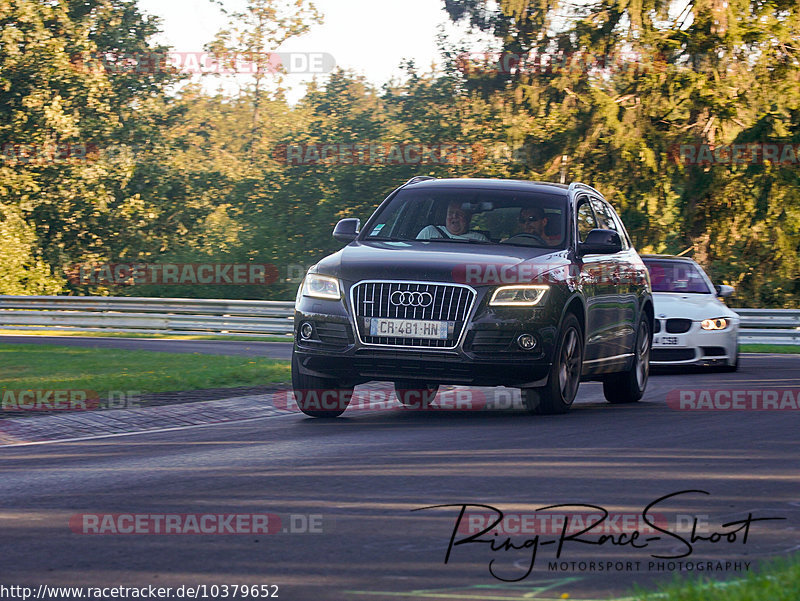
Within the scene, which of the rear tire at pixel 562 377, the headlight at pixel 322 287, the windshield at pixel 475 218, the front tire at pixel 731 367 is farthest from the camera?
the front tire at pixel 731 367

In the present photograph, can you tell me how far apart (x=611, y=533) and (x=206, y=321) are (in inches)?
1044

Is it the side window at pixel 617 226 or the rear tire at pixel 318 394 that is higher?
the side window at pixel 617 226

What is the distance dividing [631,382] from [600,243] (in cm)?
223

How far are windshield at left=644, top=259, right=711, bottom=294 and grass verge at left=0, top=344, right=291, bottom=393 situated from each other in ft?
18.2

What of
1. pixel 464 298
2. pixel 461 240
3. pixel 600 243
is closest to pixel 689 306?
pixel 600 243

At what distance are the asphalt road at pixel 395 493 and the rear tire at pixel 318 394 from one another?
0.19 meters

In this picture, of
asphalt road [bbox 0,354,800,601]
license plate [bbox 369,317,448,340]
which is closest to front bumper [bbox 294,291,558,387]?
license plate [bbox 369,317,448,340]

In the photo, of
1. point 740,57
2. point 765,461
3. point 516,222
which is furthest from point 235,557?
point 740,57

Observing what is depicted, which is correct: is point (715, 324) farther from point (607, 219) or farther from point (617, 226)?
point (607, 219)

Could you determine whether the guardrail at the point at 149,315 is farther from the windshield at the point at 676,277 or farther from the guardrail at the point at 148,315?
the windshield at the point at 676,277

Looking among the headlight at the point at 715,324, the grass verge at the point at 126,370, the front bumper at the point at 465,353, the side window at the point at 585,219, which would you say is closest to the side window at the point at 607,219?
the side window at the point at 585,219

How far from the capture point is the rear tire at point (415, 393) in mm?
12914

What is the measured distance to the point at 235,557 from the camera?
5555 mm

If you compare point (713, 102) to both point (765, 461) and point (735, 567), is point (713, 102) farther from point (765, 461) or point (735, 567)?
point (735, 567)
